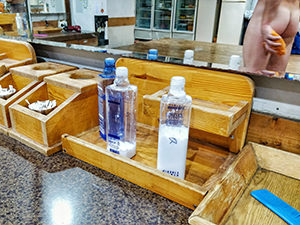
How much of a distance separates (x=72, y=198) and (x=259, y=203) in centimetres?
53

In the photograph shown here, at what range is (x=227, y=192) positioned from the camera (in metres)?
0.69

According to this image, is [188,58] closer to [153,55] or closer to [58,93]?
[153,55]

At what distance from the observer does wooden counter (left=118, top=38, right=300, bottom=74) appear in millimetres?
1071

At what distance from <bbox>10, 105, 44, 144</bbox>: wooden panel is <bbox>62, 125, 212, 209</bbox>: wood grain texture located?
11cm

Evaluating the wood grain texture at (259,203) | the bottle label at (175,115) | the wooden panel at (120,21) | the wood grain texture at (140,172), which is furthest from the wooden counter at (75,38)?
the wood grain texture at (259,203)

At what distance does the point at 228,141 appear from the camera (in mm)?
920

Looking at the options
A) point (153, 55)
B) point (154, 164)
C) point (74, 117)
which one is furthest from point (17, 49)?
point (154, 164)

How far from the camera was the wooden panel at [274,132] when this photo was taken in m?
0.82

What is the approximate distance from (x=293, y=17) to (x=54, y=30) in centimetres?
130

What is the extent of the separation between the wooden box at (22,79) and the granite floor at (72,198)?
0.88 feet

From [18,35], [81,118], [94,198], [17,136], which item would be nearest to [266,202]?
[94,198]

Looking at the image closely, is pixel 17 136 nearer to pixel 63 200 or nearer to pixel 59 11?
pixel 63 200

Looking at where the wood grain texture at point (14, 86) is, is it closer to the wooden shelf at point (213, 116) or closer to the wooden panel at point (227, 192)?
the wooden shelf at point (213, 116)

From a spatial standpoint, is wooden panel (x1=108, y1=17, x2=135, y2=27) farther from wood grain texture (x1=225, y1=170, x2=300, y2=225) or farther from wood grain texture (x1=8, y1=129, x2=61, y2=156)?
wood grain texture (x1=225, y1=170, x2=300, y2=225)
